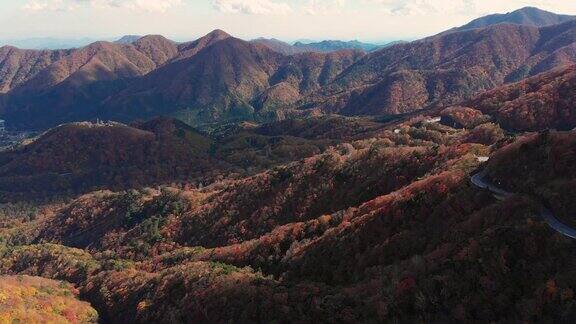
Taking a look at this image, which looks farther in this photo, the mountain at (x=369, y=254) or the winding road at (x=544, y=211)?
the winding road at (x=544, y=211)

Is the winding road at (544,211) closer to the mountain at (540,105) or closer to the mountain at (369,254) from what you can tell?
the mountain at (369,254)

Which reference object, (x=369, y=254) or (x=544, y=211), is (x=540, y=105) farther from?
(x=369, y=254)

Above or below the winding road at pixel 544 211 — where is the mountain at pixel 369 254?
below

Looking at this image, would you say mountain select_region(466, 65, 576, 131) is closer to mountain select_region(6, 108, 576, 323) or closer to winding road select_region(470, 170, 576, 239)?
mountain select_region(6, 108, 576, 323)

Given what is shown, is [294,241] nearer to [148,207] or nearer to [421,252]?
[421,252]

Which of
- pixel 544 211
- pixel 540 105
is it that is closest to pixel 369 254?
pixel 544 211

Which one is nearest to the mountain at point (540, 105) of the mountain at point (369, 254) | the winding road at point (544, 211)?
the mountain at point (369, 254)

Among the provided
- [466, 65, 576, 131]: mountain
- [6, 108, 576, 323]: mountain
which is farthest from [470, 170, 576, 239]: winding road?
[466, 65, 576, 131]: mountain

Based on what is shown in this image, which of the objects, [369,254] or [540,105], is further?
[540,105]

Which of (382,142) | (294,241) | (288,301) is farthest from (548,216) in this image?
(382,142)
